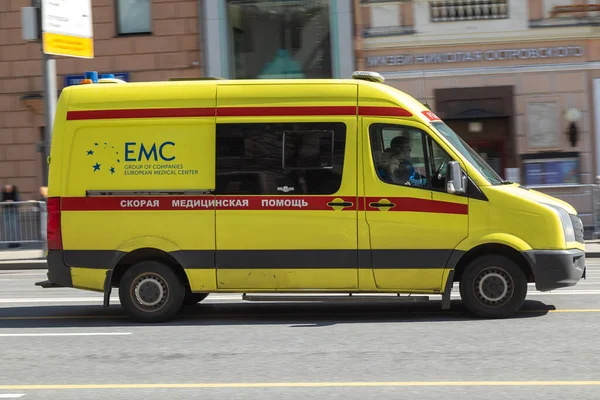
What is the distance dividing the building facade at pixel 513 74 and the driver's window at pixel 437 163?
39.3 ft

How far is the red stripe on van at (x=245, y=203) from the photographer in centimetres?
964

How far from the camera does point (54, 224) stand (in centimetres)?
1021

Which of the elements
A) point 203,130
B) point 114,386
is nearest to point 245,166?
point 203,130

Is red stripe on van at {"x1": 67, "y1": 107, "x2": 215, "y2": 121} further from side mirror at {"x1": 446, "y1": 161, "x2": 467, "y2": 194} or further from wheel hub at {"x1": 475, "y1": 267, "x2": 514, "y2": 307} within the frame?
wheel hub at {"x1": 475, "y1": 267, "x2": 514, "y2": 307}

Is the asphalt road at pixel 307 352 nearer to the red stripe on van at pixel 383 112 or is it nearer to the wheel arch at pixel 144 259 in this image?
the wheel arch at pixel 144 259

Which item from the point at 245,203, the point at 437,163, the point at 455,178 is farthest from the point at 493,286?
the point at 245,203

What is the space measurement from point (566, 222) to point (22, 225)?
1345cm

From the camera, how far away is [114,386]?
7047 millimetres

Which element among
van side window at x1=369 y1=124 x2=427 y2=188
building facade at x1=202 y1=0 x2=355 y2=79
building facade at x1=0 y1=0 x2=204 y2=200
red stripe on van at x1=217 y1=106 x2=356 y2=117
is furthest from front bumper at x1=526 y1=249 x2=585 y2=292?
building facade at x1=0 y1=0 x2=204 y2=200

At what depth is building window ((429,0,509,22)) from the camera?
21.6 meters

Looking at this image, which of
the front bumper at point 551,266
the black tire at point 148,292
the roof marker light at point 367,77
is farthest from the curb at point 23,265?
the front bumper at point 551,266

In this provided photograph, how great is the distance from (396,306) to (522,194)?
2.00m

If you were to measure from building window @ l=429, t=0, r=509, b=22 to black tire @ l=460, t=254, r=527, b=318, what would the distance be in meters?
12.9

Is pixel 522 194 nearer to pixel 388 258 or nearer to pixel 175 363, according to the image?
pixel 388 258
